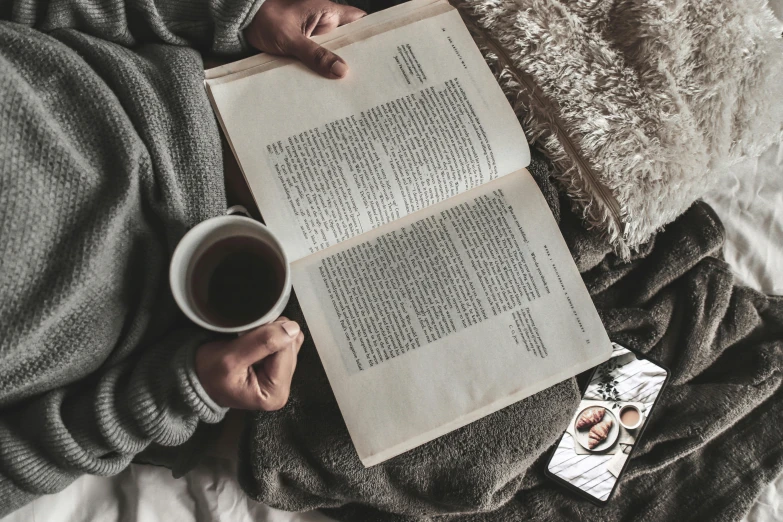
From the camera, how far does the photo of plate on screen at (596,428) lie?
0.74 metres

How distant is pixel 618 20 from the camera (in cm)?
74

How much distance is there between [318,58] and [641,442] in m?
0.70

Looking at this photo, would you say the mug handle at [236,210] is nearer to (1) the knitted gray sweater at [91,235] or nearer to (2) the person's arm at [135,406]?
(1) the knitted gray sweater at [91,235]

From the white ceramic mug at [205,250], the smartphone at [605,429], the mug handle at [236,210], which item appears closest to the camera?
the white ceramic mug at [205,250]

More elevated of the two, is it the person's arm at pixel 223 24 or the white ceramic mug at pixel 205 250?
the person's arm at pixel 223 24

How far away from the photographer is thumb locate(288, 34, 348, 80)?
0.69 metres

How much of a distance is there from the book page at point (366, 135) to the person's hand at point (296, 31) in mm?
16

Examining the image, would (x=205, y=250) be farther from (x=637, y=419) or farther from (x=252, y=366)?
(x=637, y=419)

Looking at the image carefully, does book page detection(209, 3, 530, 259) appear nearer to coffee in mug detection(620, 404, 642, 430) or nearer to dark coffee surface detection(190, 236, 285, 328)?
dark coffee surface detection(190, 236, 285, 328)

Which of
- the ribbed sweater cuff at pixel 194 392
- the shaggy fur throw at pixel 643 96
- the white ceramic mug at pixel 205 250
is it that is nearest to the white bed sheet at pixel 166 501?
the ribbed sweater cuff at pixel 194 392

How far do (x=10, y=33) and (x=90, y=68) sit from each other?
0.08m

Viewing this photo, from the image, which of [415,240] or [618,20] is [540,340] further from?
[618,20]

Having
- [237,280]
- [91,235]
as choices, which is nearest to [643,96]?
[237,280]

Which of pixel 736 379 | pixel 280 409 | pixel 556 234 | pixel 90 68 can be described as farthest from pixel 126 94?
pixel 736 379
